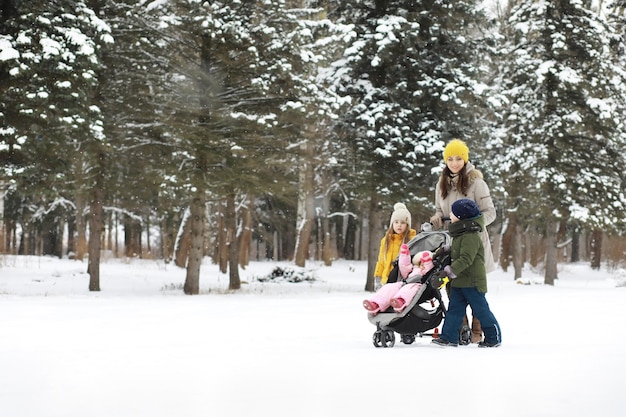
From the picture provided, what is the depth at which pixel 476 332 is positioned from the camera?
8125mm

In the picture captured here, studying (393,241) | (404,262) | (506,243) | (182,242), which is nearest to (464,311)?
(404,262)

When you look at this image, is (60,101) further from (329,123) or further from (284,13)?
(329,123)

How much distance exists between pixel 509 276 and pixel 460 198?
2838cm

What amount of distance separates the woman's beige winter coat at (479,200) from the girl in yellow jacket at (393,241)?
2.99 ft

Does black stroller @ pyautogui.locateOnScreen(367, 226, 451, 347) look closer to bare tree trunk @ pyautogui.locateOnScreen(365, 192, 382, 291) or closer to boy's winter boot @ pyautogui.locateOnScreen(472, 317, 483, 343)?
boy's winter boot @ pyautogui.locateOnScreen(472, 317, 483, 343)

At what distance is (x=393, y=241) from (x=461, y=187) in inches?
55.8

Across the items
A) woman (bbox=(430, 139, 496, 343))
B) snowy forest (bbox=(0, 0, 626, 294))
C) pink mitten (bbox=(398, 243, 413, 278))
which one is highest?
snowy forest (bbox=(0, 0, 626, 294))

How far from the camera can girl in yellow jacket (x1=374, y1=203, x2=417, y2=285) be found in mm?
8917

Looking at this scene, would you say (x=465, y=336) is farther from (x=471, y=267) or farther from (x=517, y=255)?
(x=517, y=255)

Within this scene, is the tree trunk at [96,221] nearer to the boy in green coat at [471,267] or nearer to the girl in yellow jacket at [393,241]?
the girl in yellow jacket at [393,241]

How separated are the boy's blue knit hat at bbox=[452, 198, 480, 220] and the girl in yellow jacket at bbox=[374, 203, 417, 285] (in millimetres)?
1567

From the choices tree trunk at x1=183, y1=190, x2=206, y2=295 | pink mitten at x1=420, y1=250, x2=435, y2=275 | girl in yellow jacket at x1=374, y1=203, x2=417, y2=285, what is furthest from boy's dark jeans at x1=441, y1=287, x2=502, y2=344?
tree trunk at x1=183, y1=190, x2=206, y2=295

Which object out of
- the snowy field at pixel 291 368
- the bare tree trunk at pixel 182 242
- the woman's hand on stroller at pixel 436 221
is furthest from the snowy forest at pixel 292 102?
the woman's hand on stroller at pixel 436 221

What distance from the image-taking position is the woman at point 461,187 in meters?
7.96
